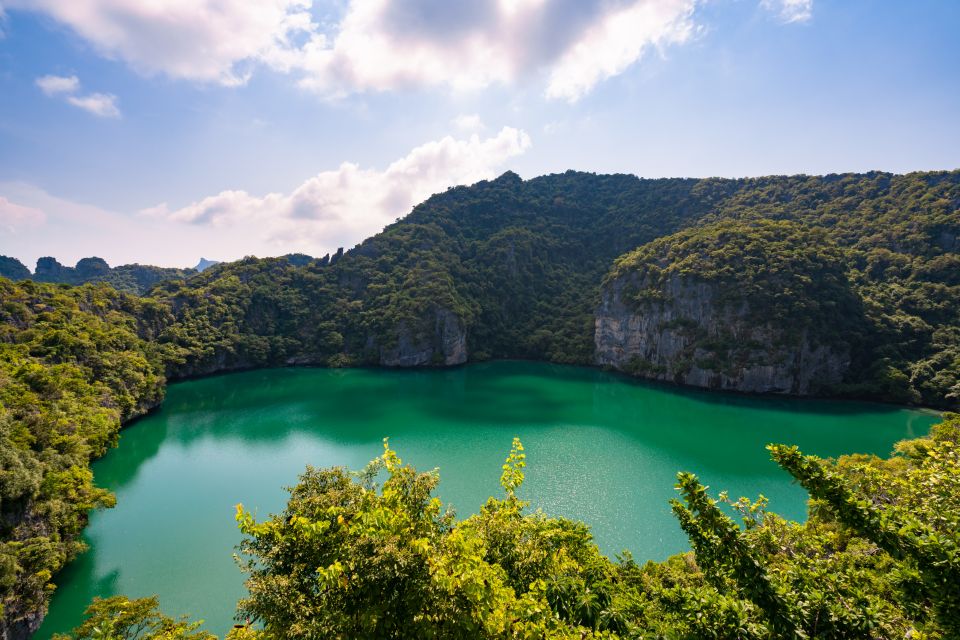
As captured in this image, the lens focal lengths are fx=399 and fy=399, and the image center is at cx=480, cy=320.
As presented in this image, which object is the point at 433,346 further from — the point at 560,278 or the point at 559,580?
the point at 559,580

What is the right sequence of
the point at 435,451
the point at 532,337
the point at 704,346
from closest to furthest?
the point at 435,451 → the point at 704,346 → the point at 532,337

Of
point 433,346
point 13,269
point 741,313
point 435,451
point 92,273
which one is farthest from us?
point 92,273

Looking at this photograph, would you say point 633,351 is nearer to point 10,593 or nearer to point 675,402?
point 675,402

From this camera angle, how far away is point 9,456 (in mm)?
16766

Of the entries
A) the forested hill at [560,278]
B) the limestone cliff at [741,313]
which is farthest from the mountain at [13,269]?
the limestone cliff at [741,313]

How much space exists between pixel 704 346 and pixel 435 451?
42.1 meters

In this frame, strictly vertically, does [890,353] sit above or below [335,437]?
above

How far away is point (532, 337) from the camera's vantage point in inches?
2995

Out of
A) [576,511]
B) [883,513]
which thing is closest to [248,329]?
[576,511]

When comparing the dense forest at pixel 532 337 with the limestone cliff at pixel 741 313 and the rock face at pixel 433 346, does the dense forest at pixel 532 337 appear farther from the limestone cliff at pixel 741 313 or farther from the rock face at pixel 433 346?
the limestone cliff at pixel 741 313

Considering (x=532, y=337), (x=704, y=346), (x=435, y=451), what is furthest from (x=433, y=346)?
(x=704, y=346)

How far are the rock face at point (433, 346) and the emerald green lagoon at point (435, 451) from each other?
10.3m

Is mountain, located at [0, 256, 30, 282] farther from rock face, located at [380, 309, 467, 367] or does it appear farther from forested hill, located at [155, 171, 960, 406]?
rock face, located at [380, 309, 467, 367]

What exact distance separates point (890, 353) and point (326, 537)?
214 ft
